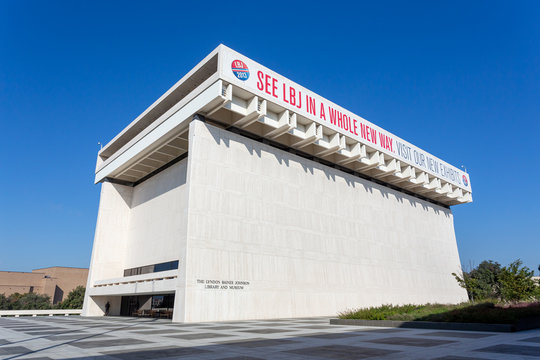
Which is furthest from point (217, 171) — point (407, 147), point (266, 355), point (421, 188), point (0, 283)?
point (0, 283)

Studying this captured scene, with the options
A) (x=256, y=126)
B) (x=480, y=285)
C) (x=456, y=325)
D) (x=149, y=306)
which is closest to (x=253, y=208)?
(x=256, y=126)

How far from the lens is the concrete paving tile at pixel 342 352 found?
815 cm

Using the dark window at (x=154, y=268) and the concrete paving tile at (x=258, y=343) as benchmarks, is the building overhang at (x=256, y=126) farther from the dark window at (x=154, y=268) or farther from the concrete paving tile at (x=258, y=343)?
the concrete paving tile at (x=258, y=343)

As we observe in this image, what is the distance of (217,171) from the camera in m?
26.8

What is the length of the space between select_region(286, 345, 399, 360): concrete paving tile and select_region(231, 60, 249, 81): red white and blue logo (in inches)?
840

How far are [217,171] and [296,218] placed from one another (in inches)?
335

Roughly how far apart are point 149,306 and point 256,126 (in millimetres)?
19019

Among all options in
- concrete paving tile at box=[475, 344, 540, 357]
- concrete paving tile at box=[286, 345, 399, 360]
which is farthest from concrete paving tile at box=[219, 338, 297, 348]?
concrete paving tile at box=[475, 344, 540, 357]

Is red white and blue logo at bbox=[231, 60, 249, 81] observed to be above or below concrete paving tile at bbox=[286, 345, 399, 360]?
above

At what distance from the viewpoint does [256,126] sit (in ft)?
101

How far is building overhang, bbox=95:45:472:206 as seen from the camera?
26.9 metres

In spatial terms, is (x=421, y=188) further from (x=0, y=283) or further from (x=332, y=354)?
(x=0, y=283)

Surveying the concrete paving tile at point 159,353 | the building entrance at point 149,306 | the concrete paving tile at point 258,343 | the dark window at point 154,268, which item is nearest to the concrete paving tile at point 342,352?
the concrete paving tile at point 258,343

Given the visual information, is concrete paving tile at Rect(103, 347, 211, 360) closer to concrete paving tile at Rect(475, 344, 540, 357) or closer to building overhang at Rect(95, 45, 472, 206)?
concrete paving tile at Rect(475, 344, 540, 357)
